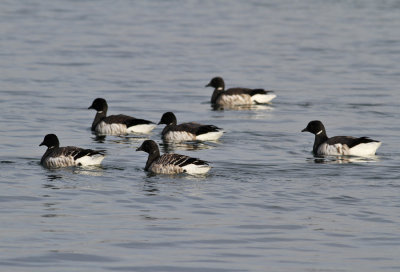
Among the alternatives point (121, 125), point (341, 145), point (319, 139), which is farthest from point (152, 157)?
point (121, 125)

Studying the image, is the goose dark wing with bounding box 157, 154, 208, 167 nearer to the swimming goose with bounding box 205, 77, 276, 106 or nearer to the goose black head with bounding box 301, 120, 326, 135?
the goose black head with bounding box 301, 120, 326, 135

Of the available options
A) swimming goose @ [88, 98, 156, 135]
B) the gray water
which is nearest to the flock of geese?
swimming goose @ [88, 98, 156, 135]

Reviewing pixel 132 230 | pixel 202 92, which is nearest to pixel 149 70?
pixel 202 92

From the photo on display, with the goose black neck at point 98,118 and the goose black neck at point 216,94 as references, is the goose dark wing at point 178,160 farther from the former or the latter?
the goose black neck at point 216,94

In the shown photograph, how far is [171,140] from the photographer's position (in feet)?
81.5

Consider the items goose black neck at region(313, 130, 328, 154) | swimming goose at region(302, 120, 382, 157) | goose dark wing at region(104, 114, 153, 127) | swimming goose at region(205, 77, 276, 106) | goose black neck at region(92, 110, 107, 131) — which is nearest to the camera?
swimming goose at region(302, 120, 382, 157)

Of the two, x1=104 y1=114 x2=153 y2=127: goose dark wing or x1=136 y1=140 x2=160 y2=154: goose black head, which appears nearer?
x1=136 y1=140 x2=160 y2=154: goose black head

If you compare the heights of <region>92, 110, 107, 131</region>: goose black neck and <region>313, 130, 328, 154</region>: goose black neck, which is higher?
<region>92, 110, 107, 131</region>: goose black neck

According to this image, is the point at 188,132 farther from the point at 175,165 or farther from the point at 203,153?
the point at 175,165

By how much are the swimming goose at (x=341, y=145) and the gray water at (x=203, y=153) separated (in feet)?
1.28

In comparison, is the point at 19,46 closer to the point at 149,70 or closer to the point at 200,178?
the point at 149,70

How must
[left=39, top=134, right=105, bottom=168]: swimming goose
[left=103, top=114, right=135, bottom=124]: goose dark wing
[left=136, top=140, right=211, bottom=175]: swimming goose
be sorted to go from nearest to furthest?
1. [left=136, top=140, right=211, bottom=175]: swimming goose
2. [left=39, top=134, right=105, bottom=168]: swimming goose
3. [left=103, top=114, right=135, bottom=124]: goose dark wing

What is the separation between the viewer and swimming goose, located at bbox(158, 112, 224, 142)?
24.0m

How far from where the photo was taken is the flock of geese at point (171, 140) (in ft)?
63.6
